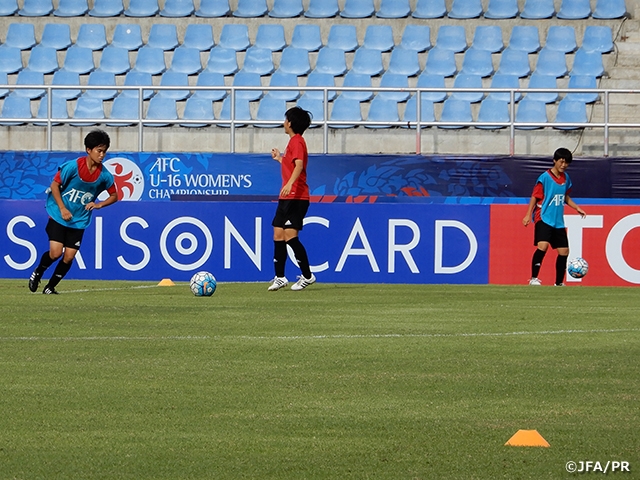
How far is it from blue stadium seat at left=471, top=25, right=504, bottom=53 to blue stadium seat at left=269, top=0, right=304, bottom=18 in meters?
3.42

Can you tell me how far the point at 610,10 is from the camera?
22531mm

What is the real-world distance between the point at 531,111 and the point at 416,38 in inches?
124

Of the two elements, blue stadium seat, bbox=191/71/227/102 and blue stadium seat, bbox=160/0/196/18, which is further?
blue stadium seat, bbox=160/0/196/18

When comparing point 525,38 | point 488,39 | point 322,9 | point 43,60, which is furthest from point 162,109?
point 525,38

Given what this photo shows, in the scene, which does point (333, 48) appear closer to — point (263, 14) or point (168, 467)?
point (263, 14)

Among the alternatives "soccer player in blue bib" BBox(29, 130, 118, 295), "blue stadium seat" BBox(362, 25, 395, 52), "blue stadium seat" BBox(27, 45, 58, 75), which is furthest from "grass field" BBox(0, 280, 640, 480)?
"blue stadium seat" BBox(27, 45, 58, 75)

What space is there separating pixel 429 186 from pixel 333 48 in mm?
4884

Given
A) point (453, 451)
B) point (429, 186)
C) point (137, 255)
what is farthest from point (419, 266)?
point (453, 451)

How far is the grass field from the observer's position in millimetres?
4418

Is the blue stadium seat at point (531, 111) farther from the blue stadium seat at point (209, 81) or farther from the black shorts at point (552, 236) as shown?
the blue stadium seat at point (209, 81)

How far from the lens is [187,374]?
6.49 meters

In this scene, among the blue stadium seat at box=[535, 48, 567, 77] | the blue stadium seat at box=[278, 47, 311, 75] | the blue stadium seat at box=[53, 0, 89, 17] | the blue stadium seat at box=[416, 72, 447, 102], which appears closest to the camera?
the blue stadium seat at box=[416, 72, 447, 102]

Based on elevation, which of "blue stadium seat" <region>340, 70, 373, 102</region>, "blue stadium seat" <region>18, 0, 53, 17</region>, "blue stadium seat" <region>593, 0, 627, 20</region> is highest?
"blue stadium seat" <region>18, 0, 53, 17</region>

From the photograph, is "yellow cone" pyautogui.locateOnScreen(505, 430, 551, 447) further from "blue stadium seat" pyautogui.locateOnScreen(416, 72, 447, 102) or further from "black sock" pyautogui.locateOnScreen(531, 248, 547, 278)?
"blue stadium seat" pyautogui.locateOnScreen(416, 72, 447, 102)
